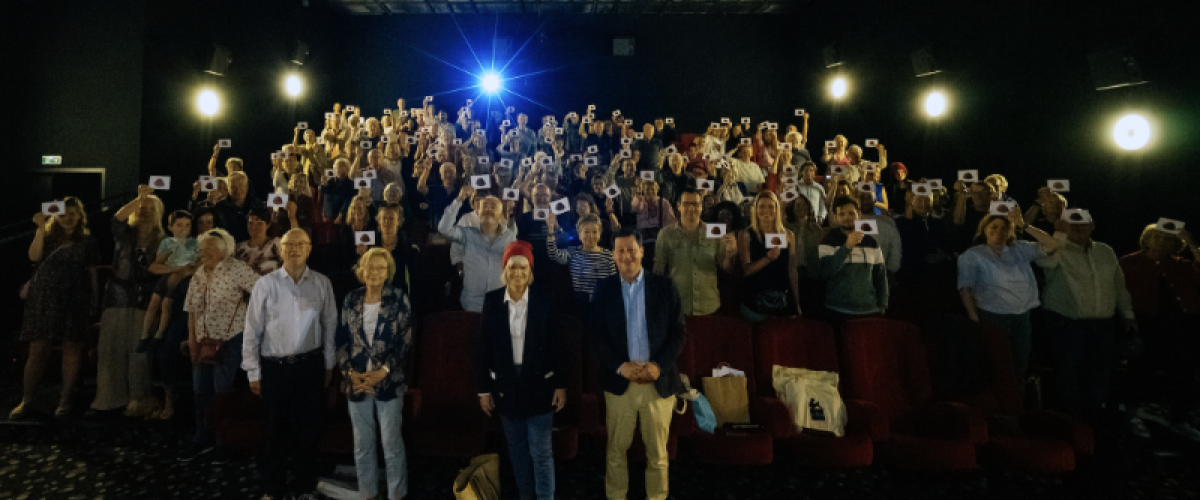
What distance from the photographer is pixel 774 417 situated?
2.80 meters

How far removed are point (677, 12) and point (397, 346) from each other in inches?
425

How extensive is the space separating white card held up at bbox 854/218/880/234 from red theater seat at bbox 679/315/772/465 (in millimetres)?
1025

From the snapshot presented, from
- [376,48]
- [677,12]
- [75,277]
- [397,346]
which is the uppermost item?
[677,12]

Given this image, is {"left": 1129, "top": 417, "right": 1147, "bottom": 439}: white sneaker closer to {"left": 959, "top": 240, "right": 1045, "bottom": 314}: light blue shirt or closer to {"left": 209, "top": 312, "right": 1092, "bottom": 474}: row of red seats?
{"left": 959, "top": 240, "right": 1045, "bottom": 314}: light blue shirt

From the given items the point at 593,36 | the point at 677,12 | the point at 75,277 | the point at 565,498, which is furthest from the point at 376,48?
the point at 565,498

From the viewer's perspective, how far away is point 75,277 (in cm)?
371

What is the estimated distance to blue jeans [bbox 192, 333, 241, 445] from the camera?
125 inches

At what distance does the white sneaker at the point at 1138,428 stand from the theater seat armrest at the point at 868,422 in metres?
2.18

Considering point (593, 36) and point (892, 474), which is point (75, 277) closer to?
point (892, 474)

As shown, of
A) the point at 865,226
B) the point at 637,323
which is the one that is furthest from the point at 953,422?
the point at 637,323

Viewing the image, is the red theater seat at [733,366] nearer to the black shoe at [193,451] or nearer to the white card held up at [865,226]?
the white card held up at [865,226]

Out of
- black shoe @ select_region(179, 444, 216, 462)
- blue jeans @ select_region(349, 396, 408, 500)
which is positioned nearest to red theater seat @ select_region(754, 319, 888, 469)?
blue jeans @ select_region(349, 396, 408, 500)

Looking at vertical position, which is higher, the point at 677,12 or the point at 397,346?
the point at 677,12

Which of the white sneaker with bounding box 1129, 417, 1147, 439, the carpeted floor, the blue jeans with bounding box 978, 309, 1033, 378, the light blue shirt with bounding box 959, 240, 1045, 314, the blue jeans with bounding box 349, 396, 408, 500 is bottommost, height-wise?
the carpeted floor
